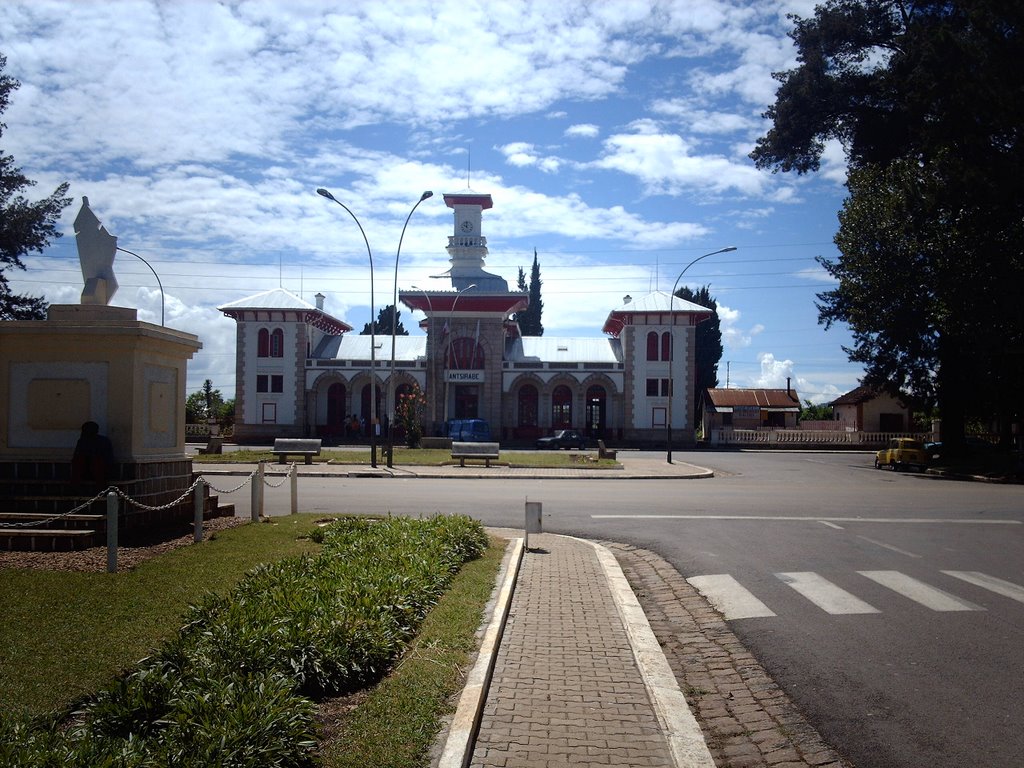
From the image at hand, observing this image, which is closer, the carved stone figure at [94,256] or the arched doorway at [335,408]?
the carved stone figure at [94,256]

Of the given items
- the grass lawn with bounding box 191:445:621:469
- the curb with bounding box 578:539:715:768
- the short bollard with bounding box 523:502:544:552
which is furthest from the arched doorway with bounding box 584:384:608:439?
the curb with bounding box 578:539:715:768

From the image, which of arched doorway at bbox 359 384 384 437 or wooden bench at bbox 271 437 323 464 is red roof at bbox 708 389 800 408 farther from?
wooden bench at bbox 271 437 323 464

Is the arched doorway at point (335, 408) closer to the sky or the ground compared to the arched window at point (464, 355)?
closer to the ground

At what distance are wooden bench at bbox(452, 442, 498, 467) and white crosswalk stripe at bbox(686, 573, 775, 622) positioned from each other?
2184 centimetres

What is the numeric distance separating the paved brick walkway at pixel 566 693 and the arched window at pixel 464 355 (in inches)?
1813

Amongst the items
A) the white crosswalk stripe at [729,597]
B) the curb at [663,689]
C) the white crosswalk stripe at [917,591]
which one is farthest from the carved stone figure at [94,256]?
the white crosswalk stripe at [917,591]

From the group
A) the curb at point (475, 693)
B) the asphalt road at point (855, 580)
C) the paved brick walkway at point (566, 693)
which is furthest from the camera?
the asphalt road at point (855, 580)

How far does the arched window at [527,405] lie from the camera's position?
56688mm

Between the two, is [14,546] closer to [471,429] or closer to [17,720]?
[17,720]

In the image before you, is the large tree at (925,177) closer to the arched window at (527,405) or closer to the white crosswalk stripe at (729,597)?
the arched window at (527,405)

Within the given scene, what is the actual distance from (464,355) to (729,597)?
153ft

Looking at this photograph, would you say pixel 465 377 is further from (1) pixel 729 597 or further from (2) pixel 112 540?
(2) pixel 112 540

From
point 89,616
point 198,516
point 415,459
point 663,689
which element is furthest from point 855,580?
point 415,459

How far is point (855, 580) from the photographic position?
10.4 m
